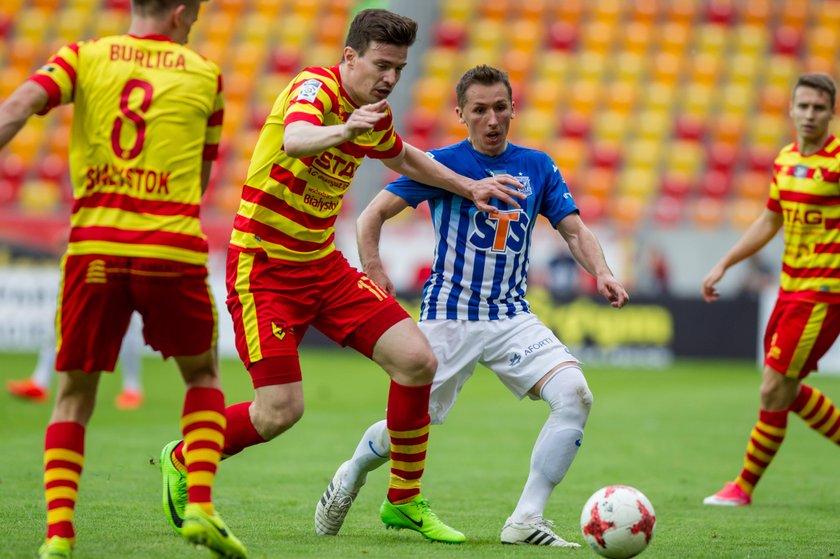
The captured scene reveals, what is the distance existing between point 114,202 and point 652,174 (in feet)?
62.5

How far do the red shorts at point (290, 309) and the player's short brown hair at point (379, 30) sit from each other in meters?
1.06

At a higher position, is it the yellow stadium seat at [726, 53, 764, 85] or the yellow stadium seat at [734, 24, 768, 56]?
the yellow stadium seat at [734, 24, 768, 56]

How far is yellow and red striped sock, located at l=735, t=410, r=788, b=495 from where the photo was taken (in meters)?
7.70

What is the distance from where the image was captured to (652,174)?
22.9 m

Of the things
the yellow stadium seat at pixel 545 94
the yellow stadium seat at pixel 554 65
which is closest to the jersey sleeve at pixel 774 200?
the yellow stadium seat at pixel 545 94

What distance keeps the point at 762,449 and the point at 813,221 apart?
1468 mm

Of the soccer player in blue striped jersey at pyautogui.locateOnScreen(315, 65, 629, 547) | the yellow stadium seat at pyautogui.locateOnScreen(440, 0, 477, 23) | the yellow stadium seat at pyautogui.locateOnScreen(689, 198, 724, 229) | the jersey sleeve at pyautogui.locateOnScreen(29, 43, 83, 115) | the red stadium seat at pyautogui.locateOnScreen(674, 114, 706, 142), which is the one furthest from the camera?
the yellow stadium seat at pyautogui.locateOnScreen(440, 0, 477, 23)

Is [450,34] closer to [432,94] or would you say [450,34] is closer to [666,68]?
[432,94]

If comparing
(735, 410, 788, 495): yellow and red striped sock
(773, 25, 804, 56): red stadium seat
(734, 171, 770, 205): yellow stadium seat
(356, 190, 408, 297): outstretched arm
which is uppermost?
(773, 25, 804, 56): red stadium seat

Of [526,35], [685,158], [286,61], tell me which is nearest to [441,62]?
[526,35]

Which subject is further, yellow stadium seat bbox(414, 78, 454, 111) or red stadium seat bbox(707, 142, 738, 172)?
yellow stadium seat bbox(414, 78, 454, 111)

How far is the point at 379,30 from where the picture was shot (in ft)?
18.4

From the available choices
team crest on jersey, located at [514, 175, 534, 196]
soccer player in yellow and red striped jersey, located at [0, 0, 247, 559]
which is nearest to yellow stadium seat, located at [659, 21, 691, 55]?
team crest on jersey, located at [514, 175, 534, 196]

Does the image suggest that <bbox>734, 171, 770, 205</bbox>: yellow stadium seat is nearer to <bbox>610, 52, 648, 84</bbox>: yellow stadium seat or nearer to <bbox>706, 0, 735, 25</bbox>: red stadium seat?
<bbox>610, 52, 648, 84</bbox>: yellow stadium seat
